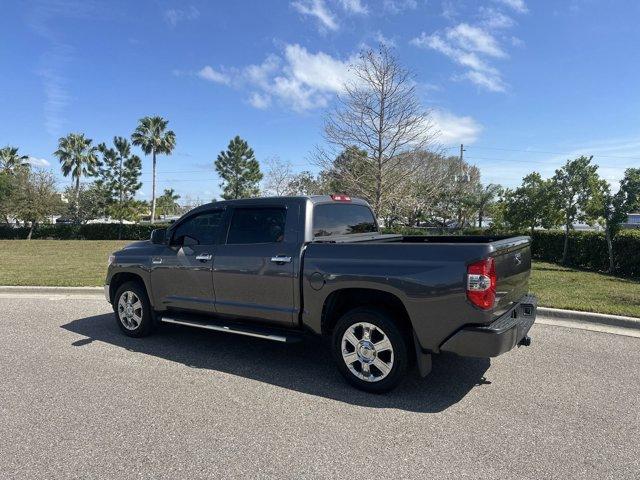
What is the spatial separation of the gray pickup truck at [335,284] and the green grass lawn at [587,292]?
2.98 m

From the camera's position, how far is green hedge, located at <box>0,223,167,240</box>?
35344 millimetres

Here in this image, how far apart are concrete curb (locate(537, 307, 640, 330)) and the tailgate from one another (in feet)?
8.69

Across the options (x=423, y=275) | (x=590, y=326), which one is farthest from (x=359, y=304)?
(x=590, y=326)

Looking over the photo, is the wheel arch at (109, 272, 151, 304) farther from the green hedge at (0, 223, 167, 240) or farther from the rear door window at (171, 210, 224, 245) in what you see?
the green hedge at (0, 223, 167, 240)

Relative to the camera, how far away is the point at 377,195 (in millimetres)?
14750

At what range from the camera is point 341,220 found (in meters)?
5.14

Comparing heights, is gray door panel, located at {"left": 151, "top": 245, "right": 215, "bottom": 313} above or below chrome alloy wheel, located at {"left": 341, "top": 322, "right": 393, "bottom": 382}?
above

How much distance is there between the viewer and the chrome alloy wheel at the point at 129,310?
5867mm

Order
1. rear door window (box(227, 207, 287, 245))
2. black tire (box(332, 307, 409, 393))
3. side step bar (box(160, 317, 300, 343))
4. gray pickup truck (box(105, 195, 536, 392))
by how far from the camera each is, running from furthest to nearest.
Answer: rear door window (box(227, 207, 287, 245)) < side step bar (box(160, 317, 300, 343)) < black tire (box(332, 307, 409, 393)) < gray pickup truck (box(105, 195, 536, 392))

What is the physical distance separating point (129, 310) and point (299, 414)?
10.8 feet

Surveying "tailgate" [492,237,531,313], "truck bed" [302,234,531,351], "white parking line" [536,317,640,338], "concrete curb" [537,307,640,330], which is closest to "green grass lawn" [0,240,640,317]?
"concrete curb" [537,307,640,330]

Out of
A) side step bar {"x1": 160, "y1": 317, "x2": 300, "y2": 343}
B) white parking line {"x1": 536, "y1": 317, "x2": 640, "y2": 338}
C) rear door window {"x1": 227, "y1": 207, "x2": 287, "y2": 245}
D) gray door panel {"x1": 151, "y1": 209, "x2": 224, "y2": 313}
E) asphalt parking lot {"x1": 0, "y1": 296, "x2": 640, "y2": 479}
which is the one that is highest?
rear door window {"x1": 227, "y1": 207, "x2": 287, "y2": 245}

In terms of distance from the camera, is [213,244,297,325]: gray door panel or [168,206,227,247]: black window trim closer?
[213,244,297,325]: gray door panel

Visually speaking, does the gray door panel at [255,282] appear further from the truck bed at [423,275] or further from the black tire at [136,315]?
the black tire at [136,315]
